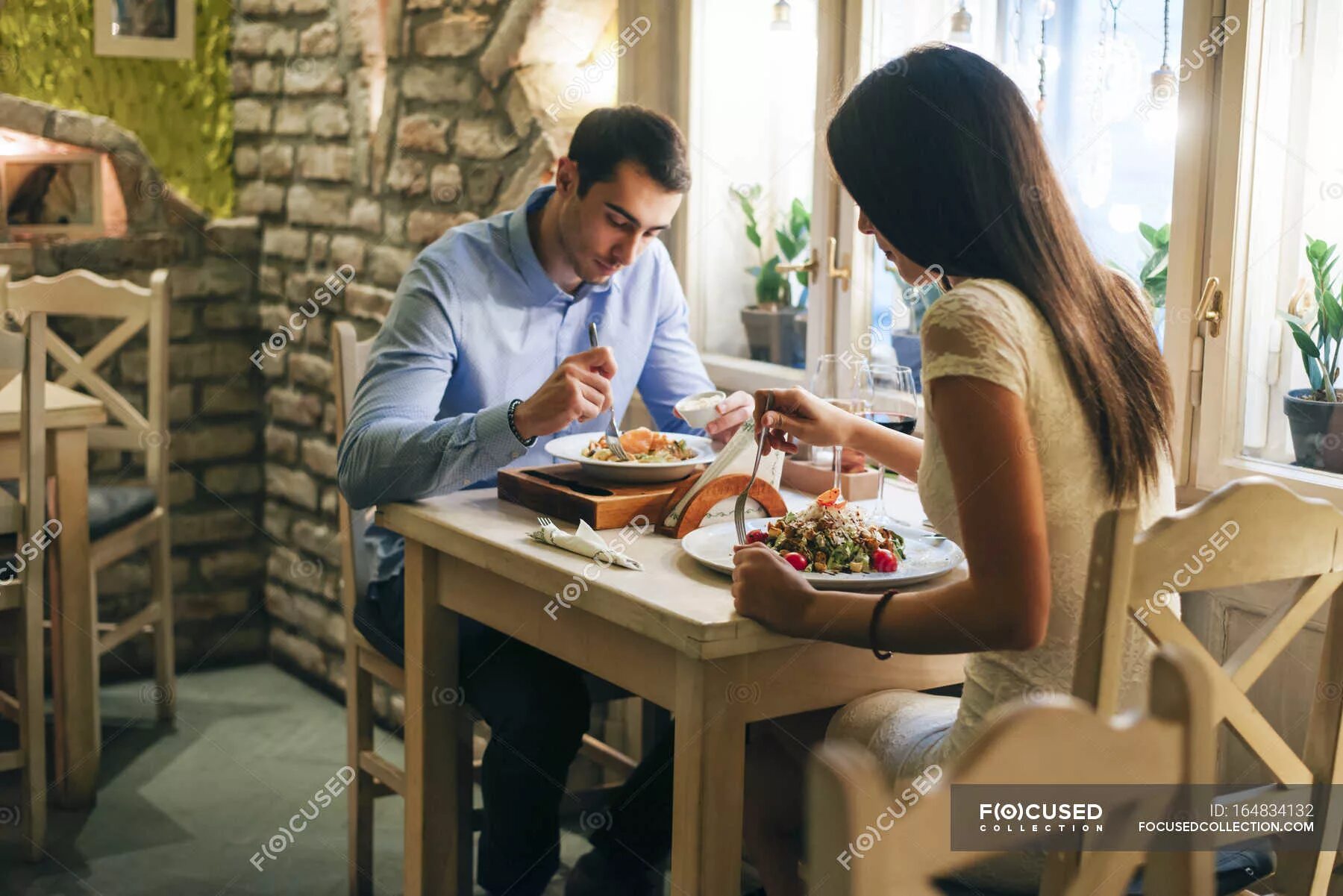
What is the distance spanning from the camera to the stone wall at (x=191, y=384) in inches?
139

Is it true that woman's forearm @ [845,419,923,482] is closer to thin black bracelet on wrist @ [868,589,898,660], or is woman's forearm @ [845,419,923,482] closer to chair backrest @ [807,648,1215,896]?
thin black bracelet on wrist @ [868,589,898,660]

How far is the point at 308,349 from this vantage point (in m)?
3.59

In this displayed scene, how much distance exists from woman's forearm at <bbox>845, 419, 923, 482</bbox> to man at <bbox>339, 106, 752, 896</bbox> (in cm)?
34

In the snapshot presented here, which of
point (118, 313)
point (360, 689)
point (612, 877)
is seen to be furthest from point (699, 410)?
point (118, 313)

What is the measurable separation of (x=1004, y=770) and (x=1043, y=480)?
63cm

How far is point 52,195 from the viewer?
11.5ft

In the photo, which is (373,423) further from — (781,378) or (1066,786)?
(1066,786)

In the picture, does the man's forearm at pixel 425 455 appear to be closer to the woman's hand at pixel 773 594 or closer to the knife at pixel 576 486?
the knife at pixel 576 486

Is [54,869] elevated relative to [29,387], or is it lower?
lower

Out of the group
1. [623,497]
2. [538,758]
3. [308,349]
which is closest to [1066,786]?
[623,497]

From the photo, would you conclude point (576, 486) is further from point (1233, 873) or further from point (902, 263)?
point (1233, 873)

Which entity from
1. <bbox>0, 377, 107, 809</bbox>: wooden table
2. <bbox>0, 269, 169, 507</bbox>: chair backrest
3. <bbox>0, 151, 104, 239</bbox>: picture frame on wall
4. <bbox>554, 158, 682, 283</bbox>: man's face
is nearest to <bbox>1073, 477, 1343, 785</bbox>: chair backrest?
<bbox>554, 158, 682, 283</bbox>: man's face

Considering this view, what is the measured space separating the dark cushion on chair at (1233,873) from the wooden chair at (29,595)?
Answer: 1.98 metres

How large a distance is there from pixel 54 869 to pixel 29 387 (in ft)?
3.01
